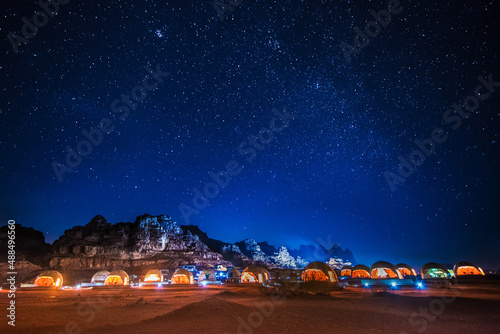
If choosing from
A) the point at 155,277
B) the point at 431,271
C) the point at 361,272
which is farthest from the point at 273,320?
the point at 155,277

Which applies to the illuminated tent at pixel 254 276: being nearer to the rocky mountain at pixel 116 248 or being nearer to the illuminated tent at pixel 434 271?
→ the illuminated tent at pixel 434 271

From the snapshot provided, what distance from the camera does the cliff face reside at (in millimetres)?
85562

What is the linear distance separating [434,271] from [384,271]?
8099 millimetres

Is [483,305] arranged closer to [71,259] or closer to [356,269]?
[356,269]

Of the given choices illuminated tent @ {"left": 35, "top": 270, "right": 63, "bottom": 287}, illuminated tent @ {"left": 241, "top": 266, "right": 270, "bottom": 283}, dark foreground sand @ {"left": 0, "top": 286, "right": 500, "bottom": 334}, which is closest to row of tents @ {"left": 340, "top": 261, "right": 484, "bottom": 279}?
illuminated tent @ {"left": 241, "top": 266, "right": 270, "bottom": 283}

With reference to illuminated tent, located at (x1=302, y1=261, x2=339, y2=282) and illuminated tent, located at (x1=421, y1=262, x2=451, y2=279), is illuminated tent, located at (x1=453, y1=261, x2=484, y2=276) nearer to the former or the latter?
illuminated tent, located at (x1=421, y1=262, x2=451, y2=279)

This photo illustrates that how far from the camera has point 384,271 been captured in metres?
43.3

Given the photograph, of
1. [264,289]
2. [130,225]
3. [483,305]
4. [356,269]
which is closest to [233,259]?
[130,225]

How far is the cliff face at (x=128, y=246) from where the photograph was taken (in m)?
85.6

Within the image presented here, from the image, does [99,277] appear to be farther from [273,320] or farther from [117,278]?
[273,320]

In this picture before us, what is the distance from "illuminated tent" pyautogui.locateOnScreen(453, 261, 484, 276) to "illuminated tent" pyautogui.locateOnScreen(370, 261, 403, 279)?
407 inches

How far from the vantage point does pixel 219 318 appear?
1199cm

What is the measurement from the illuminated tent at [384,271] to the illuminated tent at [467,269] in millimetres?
10343

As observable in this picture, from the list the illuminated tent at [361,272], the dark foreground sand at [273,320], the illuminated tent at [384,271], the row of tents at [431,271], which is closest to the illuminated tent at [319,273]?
the row of tents at [431,271]
